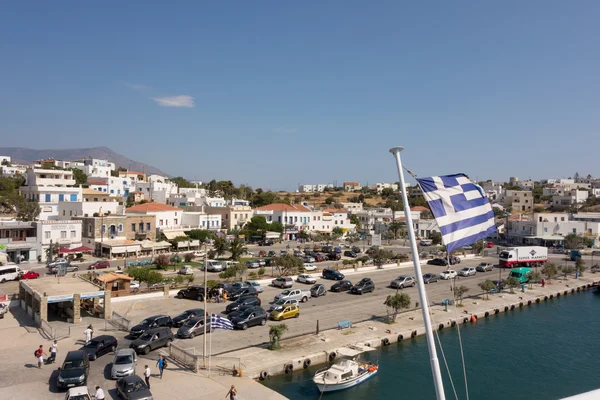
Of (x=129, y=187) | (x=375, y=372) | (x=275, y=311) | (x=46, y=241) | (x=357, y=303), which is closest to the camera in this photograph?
(x=375, y=372)

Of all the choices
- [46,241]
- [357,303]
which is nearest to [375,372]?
[357,303]

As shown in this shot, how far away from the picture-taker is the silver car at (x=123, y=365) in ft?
61.2

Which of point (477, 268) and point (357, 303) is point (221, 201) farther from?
point (357, 303)

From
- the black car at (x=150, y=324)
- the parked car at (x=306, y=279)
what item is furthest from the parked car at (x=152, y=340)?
the parked car at (x=306, y=279)

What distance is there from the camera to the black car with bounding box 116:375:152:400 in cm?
1612

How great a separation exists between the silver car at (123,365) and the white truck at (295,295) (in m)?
14.9

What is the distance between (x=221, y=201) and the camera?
317 ft

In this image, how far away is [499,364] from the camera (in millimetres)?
25703

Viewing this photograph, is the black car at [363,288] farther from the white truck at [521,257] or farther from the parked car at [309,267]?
the white truck at [521,257]

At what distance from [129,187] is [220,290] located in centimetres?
7669

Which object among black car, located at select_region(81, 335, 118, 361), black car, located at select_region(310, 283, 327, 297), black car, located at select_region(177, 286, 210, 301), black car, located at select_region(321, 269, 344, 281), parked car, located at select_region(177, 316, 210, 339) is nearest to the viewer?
black car, located at select_region(81, 335, 118, 361)

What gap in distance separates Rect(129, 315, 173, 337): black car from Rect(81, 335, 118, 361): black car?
192 centimetres

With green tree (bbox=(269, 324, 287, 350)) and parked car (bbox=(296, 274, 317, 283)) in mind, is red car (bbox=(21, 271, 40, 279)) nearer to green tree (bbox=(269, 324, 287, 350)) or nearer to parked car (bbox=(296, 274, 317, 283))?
parked car (bbox=(296, 274, 317, 283))

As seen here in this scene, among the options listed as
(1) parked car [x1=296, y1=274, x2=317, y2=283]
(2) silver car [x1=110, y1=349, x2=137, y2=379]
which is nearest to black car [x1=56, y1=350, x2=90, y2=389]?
(2) silver car [x1=110, y1=349, x2=137, y2=379]
